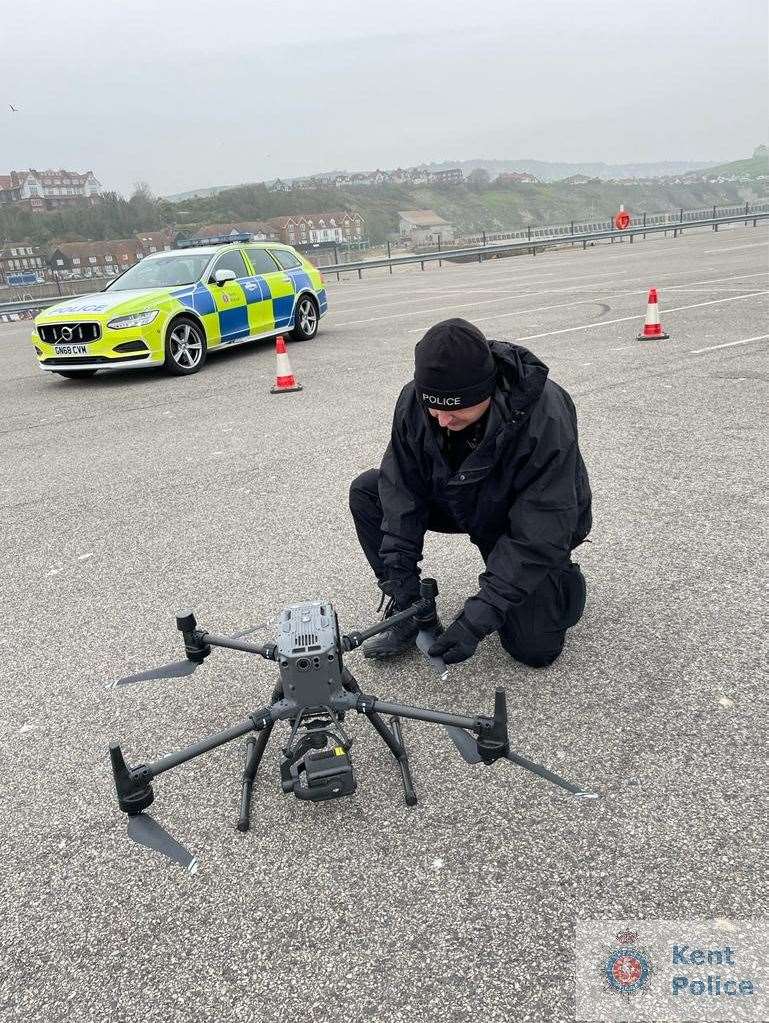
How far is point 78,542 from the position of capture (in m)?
4.64

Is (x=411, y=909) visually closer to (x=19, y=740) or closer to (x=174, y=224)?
(x=19, y=740)

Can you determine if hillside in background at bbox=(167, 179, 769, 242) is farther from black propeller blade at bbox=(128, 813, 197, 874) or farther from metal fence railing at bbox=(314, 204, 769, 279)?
black propeller blade at bbox=(128, 813, 197, 874)

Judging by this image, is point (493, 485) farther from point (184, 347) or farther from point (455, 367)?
point (184, 347)

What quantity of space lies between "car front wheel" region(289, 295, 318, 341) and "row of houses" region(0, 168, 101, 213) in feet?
106

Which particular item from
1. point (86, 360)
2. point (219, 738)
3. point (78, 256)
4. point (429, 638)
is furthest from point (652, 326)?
point (78, 256)

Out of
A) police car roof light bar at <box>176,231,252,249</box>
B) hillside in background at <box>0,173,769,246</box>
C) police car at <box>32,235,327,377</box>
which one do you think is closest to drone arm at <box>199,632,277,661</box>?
police car at <box>32,235,327,377</box>

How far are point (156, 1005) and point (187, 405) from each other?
6916 millimetres

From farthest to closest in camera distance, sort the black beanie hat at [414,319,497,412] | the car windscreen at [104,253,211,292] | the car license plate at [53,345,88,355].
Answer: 1. the car windscreen at [104,253,211,292]
2. the car license plate at [53,345,88,355]
3. the black beanie hat at [414,319,497,412]

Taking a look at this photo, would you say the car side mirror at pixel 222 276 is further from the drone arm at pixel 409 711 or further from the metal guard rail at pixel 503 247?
the metal guard rail at pixel 503 247

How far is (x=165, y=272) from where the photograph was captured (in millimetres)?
10086

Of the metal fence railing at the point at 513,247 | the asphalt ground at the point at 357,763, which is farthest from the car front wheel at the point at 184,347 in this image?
the metal fence railing at the point at 513,247

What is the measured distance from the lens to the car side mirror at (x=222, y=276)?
9.72m

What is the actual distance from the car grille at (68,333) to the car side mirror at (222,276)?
5.29 ft

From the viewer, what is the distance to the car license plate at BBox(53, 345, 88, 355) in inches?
367
